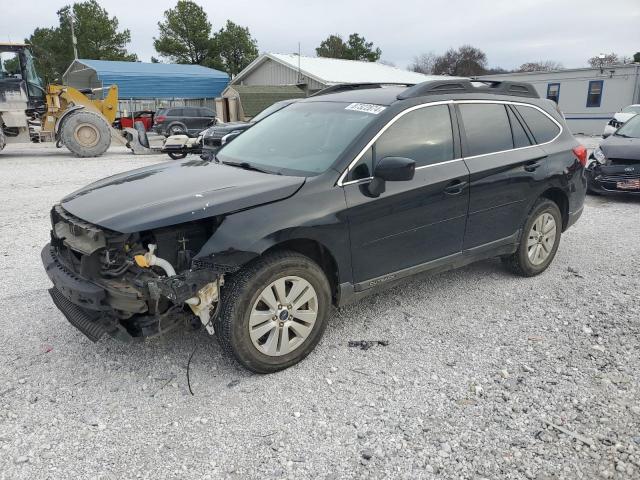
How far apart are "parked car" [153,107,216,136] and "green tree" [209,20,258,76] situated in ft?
101

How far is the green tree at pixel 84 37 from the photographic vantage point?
49.2 metres

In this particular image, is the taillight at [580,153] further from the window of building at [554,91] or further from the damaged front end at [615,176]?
the window of building at [554,91]

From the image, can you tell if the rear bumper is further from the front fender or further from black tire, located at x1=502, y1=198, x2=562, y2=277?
the front fender

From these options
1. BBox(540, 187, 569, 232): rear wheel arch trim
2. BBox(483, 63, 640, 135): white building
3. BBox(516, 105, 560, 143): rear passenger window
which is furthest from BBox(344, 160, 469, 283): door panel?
BBox(483, 63, 640, 135): white building

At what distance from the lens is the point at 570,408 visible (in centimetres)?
293

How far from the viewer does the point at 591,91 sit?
26672mm

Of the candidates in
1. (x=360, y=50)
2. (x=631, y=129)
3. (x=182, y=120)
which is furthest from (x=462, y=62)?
(x=631, y=129)

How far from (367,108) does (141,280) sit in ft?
6.89

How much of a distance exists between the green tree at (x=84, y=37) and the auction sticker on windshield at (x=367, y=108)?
52.3 metres

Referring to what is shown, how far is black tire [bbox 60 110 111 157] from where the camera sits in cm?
1533

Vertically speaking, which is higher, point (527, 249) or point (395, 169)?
point (395, 169)

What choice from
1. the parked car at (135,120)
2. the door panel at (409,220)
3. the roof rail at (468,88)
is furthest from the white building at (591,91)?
the door panel at (409,220)

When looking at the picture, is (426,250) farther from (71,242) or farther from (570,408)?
(71,242)

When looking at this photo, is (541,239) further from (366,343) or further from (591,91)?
(591,91)
